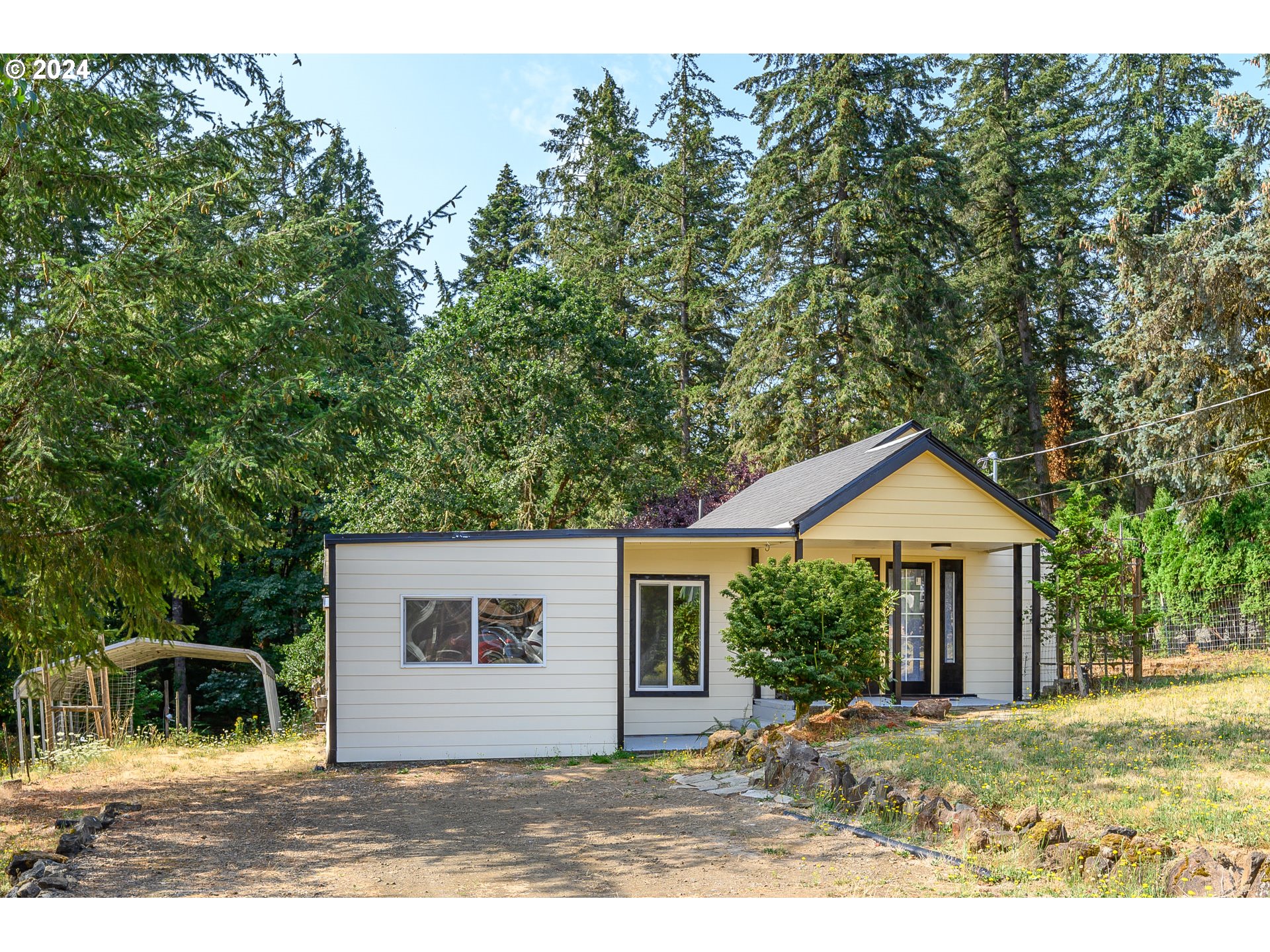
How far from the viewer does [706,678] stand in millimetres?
13539

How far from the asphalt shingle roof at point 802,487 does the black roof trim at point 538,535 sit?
697mm

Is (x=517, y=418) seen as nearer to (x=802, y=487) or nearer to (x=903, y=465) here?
(x=802, y=487)

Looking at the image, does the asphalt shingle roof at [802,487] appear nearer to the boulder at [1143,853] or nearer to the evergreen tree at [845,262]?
the evergreen tree at [845,262]

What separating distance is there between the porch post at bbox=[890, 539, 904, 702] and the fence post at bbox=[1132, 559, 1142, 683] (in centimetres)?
378

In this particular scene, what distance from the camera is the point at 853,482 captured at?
13.3 m

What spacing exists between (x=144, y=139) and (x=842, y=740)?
949 cm

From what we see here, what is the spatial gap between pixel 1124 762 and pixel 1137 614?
25.3 feet

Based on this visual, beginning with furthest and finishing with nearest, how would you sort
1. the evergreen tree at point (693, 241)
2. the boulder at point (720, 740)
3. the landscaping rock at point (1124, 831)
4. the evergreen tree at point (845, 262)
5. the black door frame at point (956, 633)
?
the evergreen tree at point (693, 241) < the evergreen tree at point (845, 262) < the black door frame at point (956, 633) < the boulder at point (720, 740) < the landscaping rock at point (1124, 831)

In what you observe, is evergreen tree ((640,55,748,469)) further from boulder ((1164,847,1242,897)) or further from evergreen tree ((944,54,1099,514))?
boulder ((1164,847,1242,897))

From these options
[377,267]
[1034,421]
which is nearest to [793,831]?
[377,267]

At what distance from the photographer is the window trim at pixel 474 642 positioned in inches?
469

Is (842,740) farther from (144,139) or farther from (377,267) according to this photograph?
(144,139)

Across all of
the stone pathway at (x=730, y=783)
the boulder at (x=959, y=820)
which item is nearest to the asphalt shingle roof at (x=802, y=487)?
the stone pathway at (x=730, y=783)

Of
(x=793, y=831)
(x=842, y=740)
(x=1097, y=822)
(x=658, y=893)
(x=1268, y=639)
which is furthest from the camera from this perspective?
(x=1268, y=639)
